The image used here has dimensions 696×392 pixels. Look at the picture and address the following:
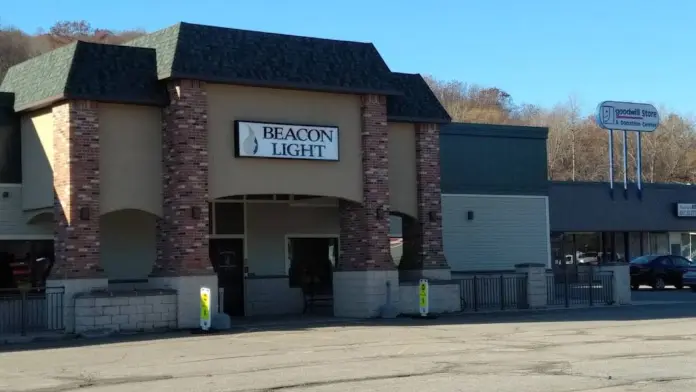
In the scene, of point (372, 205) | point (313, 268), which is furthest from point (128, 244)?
point (372, 205)

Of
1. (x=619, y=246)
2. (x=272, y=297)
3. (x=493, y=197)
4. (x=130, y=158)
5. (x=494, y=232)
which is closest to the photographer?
(x=130, y=158)

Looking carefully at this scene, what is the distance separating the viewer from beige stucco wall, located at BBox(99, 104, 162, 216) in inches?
951

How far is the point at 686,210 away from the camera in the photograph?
48781 mm

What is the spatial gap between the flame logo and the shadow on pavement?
173 inches

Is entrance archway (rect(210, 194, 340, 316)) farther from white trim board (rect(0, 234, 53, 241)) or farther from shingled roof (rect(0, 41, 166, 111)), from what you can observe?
shingled roof (rect(0, 41, 166, 111))

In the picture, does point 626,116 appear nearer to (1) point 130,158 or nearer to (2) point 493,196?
(2) point 493,196

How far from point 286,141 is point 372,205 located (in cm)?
311

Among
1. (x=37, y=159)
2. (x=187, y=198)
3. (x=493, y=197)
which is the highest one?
(x=37, y=159)

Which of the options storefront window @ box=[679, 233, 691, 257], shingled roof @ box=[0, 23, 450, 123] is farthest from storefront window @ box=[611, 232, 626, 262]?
shingled roof @ box=[0, 23, 450, 123]

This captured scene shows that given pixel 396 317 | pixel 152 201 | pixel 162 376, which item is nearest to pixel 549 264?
pixel 396 317

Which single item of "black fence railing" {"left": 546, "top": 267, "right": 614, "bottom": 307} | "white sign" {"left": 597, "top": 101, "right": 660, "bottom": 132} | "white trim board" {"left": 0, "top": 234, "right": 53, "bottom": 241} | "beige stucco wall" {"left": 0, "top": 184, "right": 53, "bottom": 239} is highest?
"white sign" {"left": 597, "top": 101, "right": 660, "bottom": 132}

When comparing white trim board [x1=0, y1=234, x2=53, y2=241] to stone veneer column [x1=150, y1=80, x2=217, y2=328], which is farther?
white trim board [x1=0, y1=234, x2=53, y2=241]

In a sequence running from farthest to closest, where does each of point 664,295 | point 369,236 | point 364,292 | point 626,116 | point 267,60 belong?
point 626,116, point 664,295, point 369,236, point 364,292, point 267,60

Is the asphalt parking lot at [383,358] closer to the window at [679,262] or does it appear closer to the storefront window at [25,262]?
the storefront window at [25,262]
